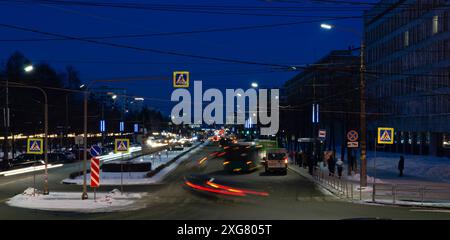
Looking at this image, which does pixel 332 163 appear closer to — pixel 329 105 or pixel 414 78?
pixel 329 105

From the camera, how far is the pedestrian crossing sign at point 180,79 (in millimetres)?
26308

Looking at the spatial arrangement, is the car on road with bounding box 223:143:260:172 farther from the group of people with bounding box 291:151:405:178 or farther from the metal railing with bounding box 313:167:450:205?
the metal railing with bounding box 313:167:450:205

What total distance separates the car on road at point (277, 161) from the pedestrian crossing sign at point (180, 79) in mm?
19512

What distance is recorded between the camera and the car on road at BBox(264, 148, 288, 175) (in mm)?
44406

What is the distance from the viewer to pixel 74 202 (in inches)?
981

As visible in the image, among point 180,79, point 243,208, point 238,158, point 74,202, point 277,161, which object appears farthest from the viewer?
point 238,158

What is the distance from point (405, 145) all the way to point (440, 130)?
1352 centimetres

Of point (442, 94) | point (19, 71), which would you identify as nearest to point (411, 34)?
point (442, 94)

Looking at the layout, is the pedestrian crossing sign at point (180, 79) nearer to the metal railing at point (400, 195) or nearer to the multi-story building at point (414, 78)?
the metal railing at point (400, 195)

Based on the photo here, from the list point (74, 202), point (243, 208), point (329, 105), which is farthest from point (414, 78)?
point (74, 202)

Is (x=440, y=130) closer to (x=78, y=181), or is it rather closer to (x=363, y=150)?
(x=363, y=150)

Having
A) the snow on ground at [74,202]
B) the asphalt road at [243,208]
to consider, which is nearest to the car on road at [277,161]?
the asphalt road at [243,208]

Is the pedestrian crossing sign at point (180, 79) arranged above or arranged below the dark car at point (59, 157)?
above

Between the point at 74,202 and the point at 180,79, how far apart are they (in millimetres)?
7462
